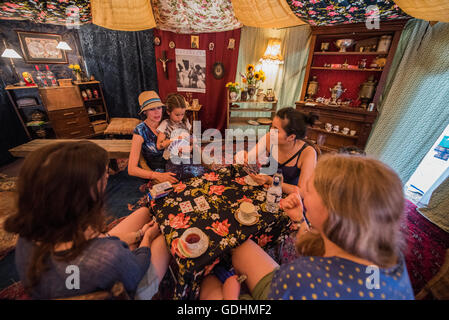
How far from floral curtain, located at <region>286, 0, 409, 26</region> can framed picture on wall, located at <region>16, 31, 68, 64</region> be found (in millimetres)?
5328

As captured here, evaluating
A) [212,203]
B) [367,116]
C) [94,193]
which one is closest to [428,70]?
[367,116]

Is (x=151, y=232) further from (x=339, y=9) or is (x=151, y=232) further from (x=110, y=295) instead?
(x=339, y=9)

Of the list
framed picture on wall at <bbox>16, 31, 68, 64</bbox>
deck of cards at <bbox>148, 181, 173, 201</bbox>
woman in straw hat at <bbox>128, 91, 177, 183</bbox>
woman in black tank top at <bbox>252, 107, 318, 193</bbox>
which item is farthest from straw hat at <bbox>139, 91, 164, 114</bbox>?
framed picture on wall at <bbox>16, 31, 68, 64</bbox>

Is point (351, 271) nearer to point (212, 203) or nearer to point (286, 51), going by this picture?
point (212, 203)

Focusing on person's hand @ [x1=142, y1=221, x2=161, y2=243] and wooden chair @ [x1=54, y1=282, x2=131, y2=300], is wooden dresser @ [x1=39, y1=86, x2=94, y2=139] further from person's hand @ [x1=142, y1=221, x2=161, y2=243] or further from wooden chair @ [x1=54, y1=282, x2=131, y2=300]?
wooden chair @ [x1=54, y1=282, x2=131, y2=300]

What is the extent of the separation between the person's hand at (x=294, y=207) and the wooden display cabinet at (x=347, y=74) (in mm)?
2977

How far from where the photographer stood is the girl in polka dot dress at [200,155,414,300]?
2.21ft

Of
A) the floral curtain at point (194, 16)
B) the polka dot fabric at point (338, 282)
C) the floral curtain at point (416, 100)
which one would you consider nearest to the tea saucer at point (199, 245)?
the polka dot fabric at point (338, 282)

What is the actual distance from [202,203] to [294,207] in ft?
2.39

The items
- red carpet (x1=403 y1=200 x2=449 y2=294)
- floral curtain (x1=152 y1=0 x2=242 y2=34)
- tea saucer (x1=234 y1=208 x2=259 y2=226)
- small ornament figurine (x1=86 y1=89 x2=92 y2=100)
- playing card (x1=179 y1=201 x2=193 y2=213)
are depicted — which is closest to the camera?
tea saucer (x1=234 y1=208 x2=259 y2=226)

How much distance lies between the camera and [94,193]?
0.80 m

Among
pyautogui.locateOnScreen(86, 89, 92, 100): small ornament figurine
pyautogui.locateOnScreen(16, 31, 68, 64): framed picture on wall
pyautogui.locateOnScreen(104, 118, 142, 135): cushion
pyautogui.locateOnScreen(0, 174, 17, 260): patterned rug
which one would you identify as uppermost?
pyautogui.locateOnScreen(16, 31, 68, 64): framed picture on wall
